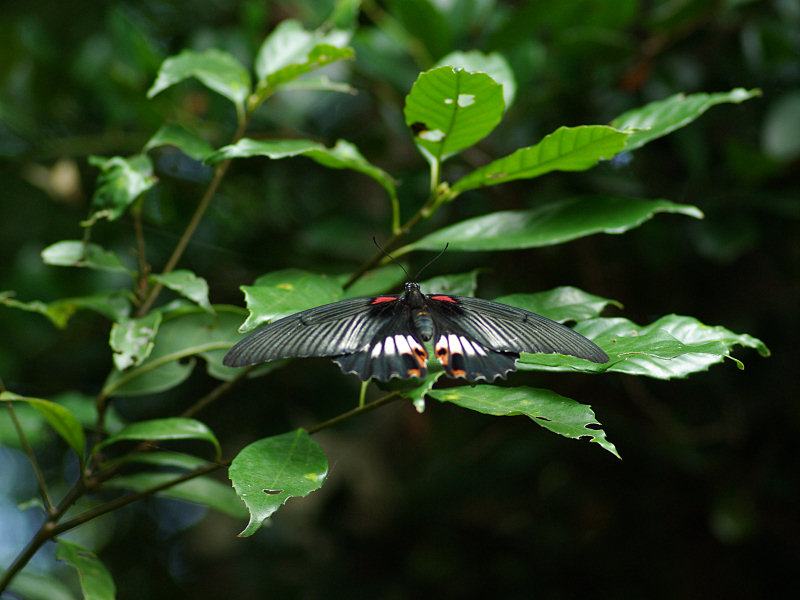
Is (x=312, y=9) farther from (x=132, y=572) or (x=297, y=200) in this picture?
(x=132, y=572)

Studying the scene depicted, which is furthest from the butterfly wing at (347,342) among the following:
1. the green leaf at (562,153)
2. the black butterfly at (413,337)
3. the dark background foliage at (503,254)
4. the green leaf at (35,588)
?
the green leaf at (35,588)

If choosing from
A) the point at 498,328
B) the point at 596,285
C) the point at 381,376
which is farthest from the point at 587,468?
the point at 381,376

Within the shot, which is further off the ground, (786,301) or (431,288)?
(431,288)

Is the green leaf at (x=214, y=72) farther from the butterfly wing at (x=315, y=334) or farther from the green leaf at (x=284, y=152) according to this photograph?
the butterfly wing at (x=315, y=334)

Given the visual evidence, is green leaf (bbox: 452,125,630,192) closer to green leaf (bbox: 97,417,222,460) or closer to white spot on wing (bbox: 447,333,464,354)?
white spot on wing (bbox: 447,333,464,354)

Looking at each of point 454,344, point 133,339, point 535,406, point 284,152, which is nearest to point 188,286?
point 133,339
